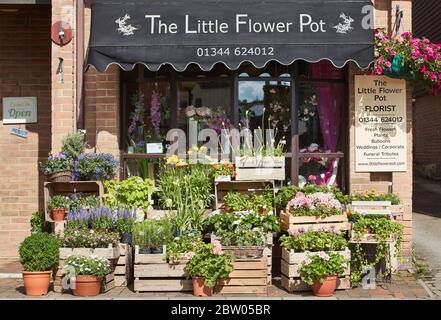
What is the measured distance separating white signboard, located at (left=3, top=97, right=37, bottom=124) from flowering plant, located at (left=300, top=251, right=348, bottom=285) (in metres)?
5.19

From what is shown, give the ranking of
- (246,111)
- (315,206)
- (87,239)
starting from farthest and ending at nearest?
(246,111), (315,206), (87,239)

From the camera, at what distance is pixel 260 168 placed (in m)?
8.75

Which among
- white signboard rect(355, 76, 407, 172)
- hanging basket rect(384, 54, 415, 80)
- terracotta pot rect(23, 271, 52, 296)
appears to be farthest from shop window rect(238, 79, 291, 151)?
terracotta pot rect(23, 271, 52, 296)

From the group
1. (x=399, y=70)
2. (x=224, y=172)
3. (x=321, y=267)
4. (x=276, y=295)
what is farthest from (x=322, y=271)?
(x=399, y=70)

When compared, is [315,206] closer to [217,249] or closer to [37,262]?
[217,249]

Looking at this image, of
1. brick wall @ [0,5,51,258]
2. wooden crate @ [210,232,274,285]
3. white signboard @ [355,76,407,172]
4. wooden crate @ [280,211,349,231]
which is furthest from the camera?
brick wall @ [0,5,51,258]

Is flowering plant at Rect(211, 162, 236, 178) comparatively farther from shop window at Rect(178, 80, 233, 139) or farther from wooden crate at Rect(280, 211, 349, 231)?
wooden crate at Rect(280, 211, 349, 231)

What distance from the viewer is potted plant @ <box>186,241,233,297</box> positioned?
728 centimetres

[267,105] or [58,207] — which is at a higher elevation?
[267,105]

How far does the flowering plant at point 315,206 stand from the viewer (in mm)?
7961

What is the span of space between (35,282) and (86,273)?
0.65 m

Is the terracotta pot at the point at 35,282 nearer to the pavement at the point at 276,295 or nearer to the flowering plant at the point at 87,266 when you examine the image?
the pavement at the point at 276,295

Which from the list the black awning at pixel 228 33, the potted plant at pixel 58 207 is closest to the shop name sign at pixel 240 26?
the black awning at pixel 228 33

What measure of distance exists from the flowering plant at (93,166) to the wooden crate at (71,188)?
0.10 metres
